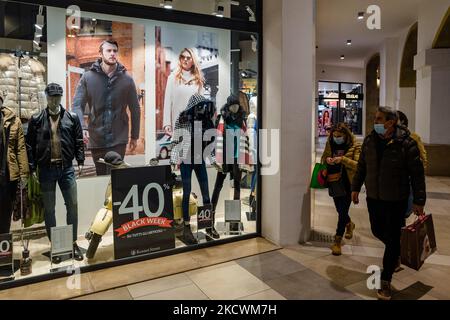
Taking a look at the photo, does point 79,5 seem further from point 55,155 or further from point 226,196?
point 226,196

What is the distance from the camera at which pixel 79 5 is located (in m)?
2.95

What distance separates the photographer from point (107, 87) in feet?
13.2

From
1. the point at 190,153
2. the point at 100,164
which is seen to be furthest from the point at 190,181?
the point at 100,164

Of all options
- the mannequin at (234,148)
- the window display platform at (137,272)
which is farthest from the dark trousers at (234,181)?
the window display platform at (137,272)

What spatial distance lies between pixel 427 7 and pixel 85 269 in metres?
8.29

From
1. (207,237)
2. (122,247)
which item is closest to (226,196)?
(207,237)

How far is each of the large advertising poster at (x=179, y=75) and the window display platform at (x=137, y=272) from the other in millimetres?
1342

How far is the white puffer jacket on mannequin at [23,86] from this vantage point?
3.31 meters

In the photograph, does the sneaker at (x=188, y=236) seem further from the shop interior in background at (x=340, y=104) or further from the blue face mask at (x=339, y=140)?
the shop interior in background at (x=340, y=104)

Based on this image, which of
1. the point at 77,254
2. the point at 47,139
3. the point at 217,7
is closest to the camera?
the point at 47,139

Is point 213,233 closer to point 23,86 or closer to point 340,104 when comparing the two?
point 23,86

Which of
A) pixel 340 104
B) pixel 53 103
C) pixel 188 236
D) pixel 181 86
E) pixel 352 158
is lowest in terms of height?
pixel 188 236

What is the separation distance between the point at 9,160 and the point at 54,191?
0.53 metres

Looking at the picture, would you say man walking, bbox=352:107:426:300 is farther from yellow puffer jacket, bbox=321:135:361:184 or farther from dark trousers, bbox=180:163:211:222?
dark trousers, bbox=180:163:211:222
